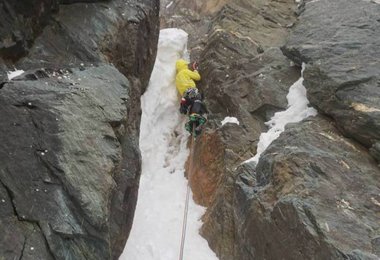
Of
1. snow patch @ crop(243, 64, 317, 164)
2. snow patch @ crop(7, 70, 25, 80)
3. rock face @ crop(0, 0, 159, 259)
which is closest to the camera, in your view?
rock face @ crop(0, 0, 159, 259)

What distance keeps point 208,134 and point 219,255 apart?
13.0ft

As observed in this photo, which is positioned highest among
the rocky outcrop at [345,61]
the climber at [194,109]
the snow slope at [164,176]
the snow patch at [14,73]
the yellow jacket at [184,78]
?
the rocky outcrop at [345,61]

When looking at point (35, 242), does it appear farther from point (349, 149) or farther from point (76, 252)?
point (349, 149)

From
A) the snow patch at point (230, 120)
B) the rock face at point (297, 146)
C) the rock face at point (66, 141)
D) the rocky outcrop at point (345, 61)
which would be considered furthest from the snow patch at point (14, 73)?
the rocky outcrop at point (345, 61)

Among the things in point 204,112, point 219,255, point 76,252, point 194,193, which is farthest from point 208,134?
point 76,252

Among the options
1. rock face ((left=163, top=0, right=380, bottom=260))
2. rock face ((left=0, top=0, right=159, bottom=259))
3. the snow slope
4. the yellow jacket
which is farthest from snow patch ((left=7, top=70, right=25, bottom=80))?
the yellow jacket

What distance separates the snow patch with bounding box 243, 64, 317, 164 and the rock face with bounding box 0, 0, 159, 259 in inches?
137

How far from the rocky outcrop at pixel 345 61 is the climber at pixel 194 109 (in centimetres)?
320

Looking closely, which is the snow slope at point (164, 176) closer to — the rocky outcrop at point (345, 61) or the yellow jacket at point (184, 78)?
the yellow jacket at point (184, 78)

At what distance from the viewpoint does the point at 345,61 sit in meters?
11.1

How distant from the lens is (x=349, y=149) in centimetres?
966

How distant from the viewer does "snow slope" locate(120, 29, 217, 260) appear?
10.3 metres

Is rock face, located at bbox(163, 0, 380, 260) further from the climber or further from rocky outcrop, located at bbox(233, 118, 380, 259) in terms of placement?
the climber

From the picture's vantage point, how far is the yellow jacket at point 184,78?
1441cm
